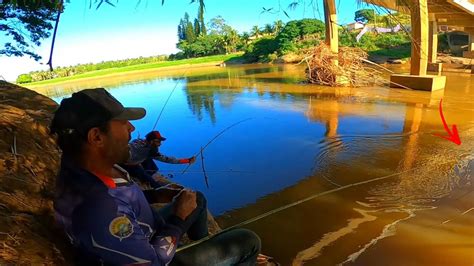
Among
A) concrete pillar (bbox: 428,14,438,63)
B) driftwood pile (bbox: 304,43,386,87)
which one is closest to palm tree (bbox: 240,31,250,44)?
concrete pillar (bbox: 428,14,438,63)

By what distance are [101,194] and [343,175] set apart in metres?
4.14

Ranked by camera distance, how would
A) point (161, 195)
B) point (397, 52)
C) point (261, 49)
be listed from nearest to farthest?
point (161, 195) → point (397, 52) → point (261, 49)

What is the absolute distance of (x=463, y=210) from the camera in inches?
149

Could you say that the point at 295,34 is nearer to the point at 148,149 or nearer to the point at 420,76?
the point at 420,76

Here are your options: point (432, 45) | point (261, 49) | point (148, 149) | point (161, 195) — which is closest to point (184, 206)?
point (161, 195)

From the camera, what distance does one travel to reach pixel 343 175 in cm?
506

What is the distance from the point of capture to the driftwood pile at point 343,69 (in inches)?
550

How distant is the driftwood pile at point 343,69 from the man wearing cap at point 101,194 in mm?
13168

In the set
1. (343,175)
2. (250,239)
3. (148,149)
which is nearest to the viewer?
(250,239)

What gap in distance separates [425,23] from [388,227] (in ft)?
31.7

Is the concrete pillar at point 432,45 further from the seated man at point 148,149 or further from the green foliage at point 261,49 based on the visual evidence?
the green foliage at point 261,49

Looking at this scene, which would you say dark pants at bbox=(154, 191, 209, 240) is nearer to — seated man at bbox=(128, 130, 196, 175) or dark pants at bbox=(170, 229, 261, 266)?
dark pants at bbox=(170, 229, 261, 266)

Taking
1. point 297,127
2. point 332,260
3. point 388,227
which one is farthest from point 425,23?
point 332,260

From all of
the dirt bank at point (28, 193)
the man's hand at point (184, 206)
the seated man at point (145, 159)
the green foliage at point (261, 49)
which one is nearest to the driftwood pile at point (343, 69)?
the seated man at point (145, 159)
